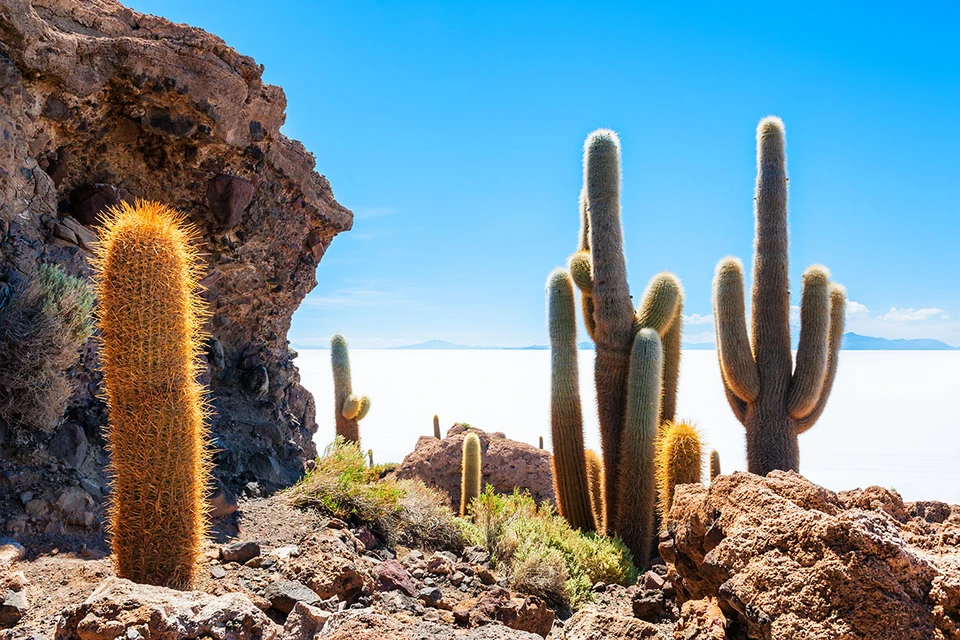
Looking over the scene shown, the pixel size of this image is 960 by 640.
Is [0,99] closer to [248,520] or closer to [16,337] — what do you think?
[16,337]

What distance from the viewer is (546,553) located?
23.1 ft

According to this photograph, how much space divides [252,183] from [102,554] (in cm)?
514

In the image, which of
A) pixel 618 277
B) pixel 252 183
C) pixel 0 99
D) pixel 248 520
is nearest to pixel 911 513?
pixel 248 520

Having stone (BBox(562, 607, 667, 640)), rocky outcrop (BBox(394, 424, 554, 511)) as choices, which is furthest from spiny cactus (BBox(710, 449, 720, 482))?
stone (BBox(562, 607, 667, 640))

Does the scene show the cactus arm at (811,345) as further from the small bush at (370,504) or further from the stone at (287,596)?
the stone at (287,596)

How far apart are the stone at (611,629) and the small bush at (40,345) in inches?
181

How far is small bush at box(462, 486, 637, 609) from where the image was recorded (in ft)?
21.5

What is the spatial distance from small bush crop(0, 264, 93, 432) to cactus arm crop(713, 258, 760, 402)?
358 inches

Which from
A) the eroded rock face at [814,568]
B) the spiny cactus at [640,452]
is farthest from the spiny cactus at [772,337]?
the eroded rock face at [814,568]

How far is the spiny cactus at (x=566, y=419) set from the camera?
987 centimetres

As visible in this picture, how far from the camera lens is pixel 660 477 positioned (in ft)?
28.2

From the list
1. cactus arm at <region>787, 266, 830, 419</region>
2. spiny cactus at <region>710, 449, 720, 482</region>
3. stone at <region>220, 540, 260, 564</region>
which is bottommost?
spiny cactus at <region>710, 449, 720, 482</region>

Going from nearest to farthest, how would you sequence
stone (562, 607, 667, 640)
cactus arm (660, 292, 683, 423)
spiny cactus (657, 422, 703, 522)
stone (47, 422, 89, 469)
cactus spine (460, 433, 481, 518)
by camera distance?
stone (562, 607, 667, 640) → stone (47, 422, 89, 469) → spiny cactus (657, 422, 703, 522) → cactus arm (660, 292, 683, 423) → cactus spine (460, 433, 481, 518)

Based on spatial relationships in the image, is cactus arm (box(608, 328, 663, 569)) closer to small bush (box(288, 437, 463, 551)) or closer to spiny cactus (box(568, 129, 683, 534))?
spiny cactus (box(568, 129, 683, 534))
